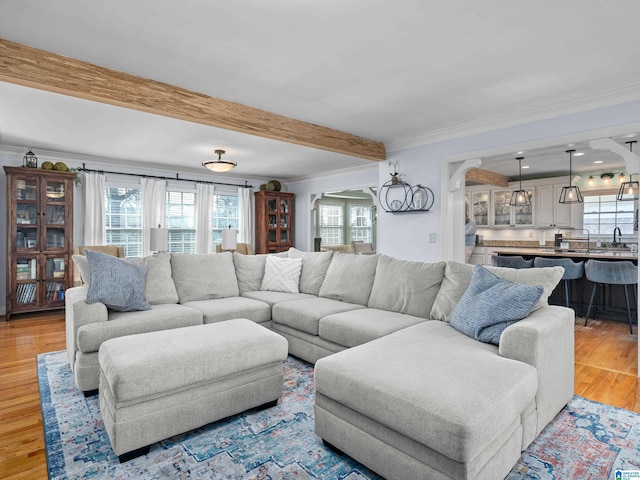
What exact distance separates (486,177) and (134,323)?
6565 mm

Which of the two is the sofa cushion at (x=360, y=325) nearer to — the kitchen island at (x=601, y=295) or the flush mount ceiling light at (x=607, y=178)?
the kitchen island at (x=601, y=295)

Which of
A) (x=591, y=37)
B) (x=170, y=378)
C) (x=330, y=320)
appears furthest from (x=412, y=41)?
(x=170, y=378)

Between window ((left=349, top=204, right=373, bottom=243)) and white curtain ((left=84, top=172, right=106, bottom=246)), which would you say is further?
window ((left=349, top=204, right=373, bottom=243))

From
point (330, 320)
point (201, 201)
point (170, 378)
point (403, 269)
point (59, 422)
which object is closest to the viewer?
point (170, 378)

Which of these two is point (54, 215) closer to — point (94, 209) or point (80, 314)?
point (94, 209)

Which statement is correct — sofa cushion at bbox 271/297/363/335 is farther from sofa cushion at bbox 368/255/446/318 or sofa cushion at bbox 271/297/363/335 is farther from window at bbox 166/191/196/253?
window at bbox 166/191/196/253

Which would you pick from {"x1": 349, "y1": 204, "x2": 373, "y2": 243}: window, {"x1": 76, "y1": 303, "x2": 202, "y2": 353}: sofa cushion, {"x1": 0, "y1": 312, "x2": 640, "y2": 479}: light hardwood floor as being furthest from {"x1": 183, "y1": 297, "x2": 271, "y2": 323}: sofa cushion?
{"x1": 349, "y1": 204, "x2": 373, "y2": 243}: window

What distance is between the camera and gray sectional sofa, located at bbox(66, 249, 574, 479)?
1.46 metres

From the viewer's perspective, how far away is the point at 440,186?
14.6ft

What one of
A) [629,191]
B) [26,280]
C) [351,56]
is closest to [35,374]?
[26,280]

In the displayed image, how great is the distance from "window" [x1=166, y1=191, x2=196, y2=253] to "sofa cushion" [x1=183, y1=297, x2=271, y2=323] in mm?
3570

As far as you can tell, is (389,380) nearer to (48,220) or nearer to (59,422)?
(59,422)

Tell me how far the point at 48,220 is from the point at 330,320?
4.55 meters

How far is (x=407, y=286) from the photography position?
10.1ft
